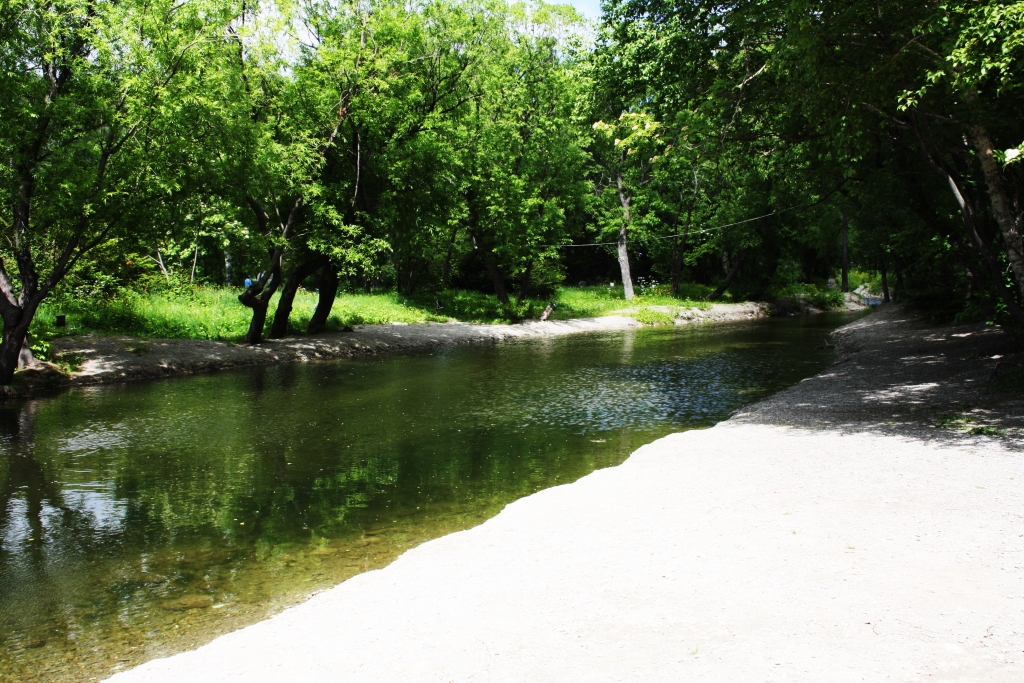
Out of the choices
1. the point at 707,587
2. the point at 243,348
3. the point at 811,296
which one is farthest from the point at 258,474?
the point at 811,296

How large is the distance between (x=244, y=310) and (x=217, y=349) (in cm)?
548

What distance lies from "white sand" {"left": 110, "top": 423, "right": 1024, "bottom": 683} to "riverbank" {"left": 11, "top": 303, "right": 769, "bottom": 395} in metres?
16.1

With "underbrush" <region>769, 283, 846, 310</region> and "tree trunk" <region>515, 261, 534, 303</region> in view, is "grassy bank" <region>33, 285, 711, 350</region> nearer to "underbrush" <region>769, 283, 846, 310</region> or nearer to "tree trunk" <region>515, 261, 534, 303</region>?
"tree trunk" <region>515, 261, 534, 303</region>

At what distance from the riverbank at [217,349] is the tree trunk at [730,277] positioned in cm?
1870

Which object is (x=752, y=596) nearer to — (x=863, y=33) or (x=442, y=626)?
(x=442, y=626)

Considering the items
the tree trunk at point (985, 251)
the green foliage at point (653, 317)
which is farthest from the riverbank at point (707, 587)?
the green foliage at point (653, 317)

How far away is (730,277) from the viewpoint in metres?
51.2

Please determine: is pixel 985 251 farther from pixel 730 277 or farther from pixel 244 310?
pixel 730 277

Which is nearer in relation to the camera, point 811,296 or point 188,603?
point 188,603

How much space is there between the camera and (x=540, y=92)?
40312mm

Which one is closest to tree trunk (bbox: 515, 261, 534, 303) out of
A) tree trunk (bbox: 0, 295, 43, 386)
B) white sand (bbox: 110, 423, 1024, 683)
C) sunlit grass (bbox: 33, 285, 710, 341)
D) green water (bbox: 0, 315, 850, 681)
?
sunlit grass (bbox: 33, 285, 710, 341)

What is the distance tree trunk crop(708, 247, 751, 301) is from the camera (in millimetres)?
50531

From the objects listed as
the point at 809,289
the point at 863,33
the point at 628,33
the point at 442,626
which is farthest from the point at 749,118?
the point at 809,289

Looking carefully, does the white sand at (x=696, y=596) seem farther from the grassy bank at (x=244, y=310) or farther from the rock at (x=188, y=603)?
the grassy bank at (x=244, y=310)
